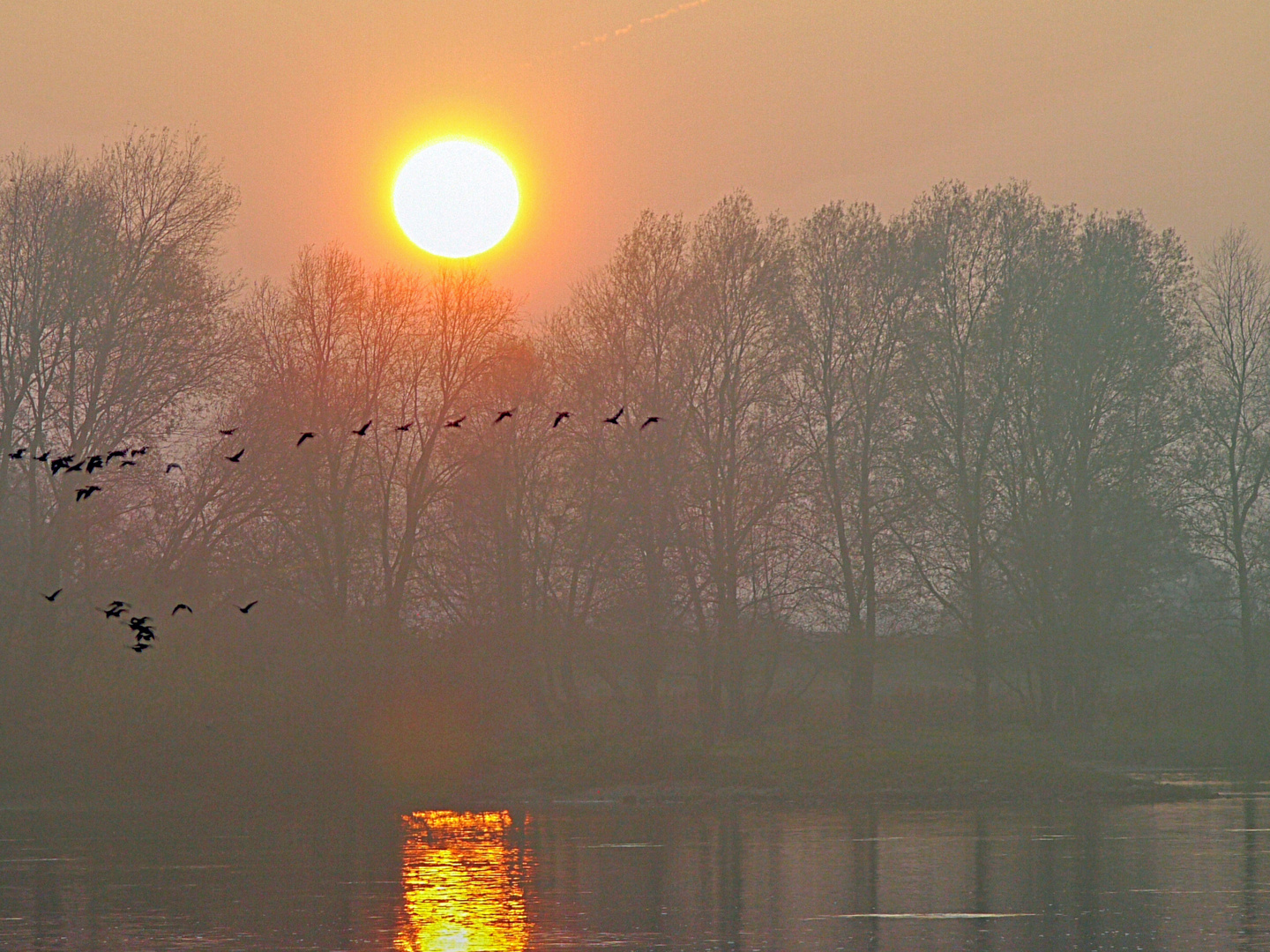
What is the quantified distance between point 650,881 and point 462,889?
2767 mm

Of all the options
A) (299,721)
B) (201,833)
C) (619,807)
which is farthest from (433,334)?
(201,833)

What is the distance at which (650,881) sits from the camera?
2356 centimetres

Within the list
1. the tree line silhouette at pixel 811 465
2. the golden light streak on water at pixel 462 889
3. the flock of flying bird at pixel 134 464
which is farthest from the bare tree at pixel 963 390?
the golden light streak on water at pixel 462 889

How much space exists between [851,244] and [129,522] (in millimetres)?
27249

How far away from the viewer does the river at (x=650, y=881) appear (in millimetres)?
18312

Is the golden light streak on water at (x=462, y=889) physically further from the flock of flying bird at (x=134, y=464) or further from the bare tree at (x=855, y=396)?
the bare tree at (x=855, y=396)

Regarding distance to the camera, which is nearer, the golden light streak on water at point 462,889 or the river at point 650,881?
the golden light streak on water at point 462,889

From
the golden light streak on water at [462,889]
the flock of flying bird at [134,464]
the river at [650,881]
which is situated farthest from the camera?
the flock of flying bird at [134,464]

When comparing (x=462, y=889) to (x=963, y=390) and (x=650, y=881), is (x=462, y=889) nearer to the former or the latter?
(x=650, y=881)

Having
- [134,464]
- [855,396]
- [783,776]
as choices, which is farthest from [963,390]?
[134,464]

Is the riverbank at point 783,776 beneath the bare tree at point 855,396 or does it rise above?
beneath

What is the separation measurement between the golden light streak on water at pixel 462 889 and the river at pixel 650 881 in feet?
0.22

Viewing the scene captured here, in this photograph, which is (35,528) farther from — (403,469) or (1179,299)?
(1179,299)

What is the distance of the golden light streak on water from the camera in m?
18.1
